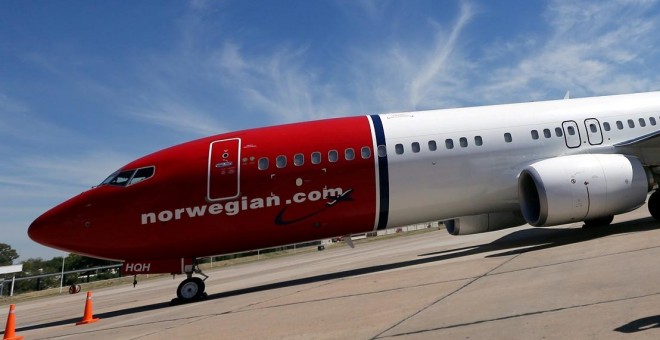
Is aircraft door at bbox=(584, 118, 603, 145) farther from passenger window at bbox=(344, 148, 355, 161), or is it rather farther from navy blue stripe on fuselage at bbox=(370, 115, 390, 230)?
passenger window at bbox=(344, 148, 355, 161)

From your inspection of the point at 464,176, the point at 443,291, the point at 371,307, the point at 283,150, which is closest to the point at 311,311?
the point at 371,307

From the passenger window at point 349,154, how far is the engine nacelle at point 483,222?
145 inches

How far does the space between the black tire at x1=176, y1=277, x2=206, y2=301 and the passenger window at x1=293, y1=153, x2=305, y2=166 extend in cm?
374

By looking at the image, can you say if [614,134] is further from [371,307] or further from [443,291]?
[371,307]

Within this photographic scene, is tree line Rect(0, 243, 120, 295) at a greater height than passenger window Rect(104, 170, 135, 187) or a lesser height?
lesser

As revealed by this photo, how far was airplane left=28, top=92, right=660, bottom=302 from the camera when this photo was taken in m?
10.6

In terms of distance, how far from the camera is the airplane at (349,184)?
1059 centimetres

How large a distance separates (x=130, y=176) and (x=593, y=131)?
12423 millimetres

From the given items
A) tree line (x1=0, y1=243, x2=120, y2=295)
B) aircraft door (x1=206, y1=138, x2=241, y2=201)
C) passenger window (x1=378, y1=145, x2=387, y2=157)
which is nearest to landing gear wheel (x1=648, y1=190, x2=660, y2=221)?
passenger window (x1=378, y1=145, x2=387, y2=157)

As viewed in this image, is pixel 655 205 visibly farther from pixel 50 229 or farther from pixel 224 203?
pixel 50 229

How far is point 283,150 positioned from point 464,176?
4811mm

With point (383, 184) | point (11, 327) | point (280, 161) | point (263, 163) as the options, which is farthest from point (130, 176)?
point (383, 184)

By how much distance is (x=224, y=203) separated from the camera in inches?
424

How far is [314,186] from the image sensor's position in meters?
11.0
